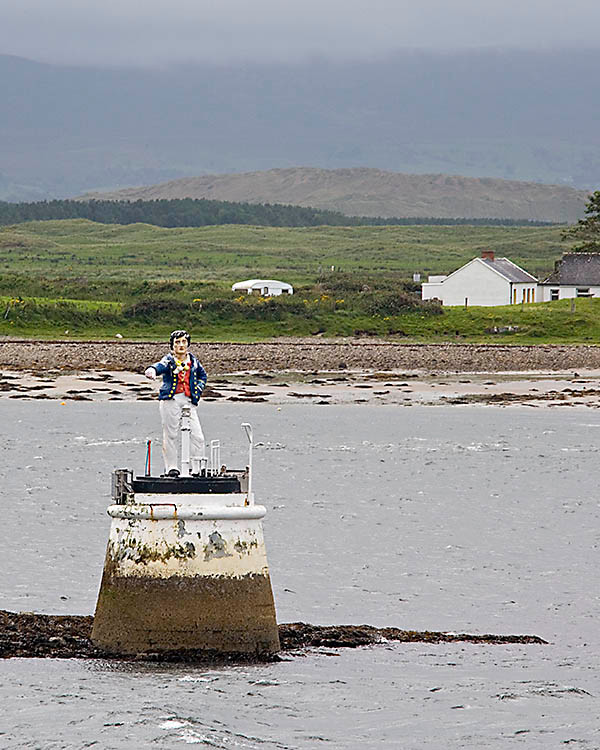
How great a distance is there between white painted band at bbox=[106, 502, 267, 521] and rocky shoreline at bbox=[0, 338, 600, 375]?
41856 millimetres

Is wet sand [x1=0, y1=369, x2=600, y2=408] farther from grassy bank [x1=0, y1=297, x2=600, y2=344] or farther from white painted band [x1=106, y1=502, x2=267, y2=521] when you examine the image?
white painted band [x1=106, y1=502, x2=267, y2=521]

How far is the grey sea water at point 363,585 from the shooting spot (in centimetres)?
1385

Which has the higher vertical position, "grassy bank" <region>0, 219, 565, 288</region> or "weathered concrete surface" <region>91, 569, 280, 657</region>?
"grassy bank" <region>0, 219, 565, 288</region>

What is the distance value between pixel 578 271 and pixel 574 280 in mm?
671

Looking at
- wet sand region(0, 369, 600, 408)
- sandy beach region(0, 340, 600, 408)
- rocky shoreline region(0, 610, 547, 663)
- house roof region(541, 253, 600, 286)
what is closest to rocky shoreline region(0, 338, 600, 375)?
sandy beach region(0, 340, 600, 408)

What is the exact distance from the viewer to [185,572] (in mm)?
14297

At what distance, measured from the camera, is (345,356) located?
63.1 metres

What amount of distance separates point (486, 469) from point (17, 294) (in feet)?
182

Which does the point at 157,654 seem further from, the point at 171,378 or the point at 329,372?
the point at 329,372

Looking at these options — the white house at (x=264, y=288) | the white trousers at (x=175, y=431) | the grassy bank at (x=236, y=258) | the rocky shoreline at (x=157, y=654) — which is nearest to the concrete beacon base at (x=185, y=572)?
the rocky shoreline at (x=157, y=654)

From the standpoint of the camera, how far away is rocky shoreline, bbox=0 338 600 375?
5909 centimetres

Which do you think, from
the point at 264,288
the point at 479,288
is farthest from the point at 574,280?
the point at 264,288

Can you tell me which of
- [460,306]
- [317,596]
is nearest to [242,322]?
[460,306]

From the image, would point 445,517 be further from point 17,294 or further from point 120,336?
point 17,294
